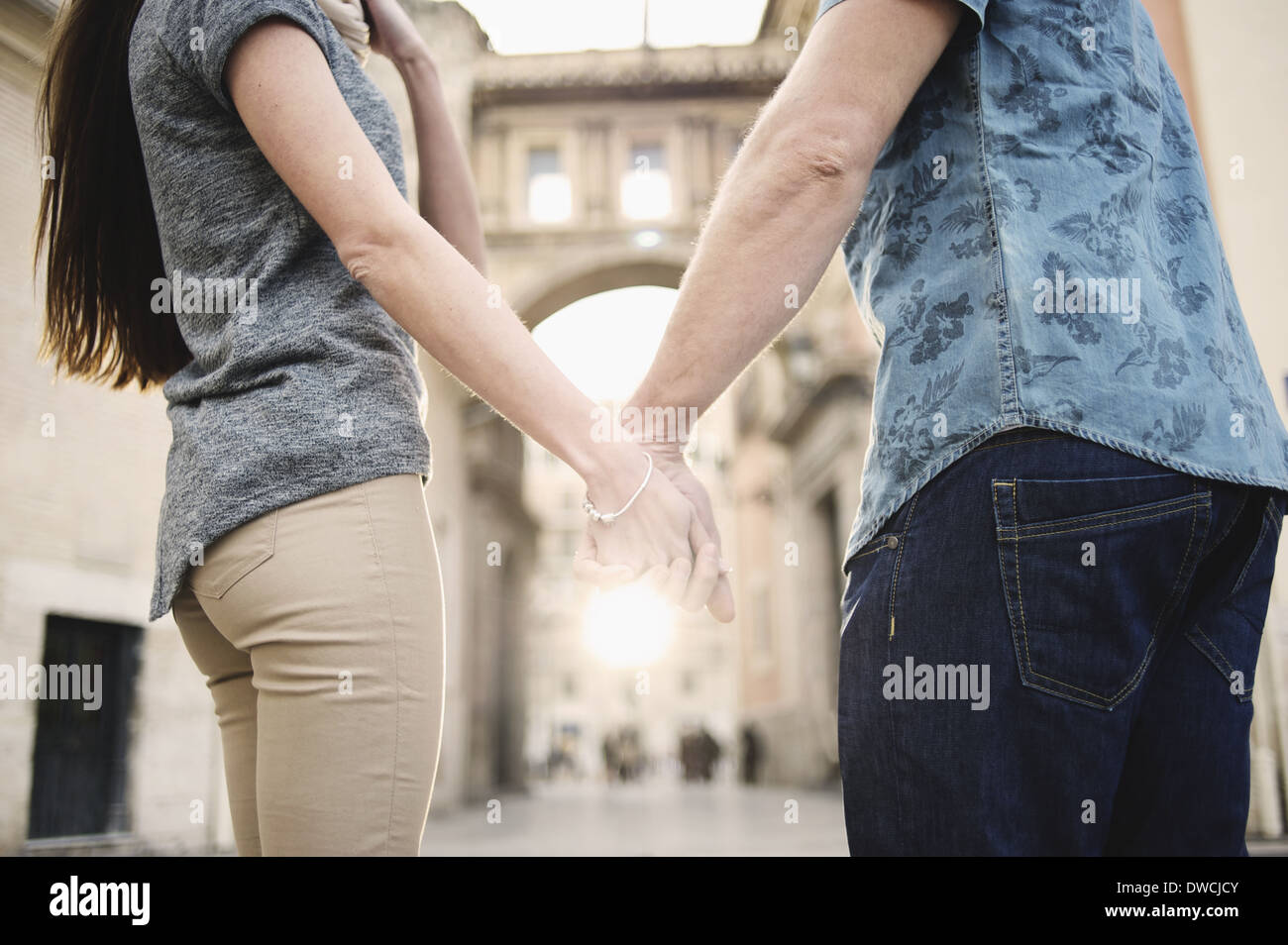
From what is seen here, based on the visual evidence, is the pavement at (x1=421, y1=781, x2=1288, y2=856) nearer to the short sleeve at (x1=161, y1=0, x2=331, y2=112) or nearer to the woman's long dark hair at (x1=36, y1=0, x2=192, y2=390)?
the woman's long dark hair at (x1=36, y1=0, x2=192, y2=390)

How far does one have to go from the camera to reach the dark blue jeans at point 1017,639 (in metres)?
1.07

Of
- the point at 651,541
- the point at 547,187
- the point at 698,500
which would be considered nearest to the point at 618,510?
the point at 651,541

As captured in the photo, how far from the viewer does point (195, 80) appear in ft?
4.15

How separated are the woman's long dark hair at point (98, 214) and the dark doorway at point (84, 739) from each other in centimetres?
544

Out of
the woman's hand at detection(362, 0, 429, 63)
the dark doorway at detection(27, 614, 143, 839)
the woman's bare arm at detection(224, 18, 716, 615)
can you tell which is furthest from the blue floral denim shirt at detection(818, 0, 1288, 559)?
the dark doorway at detection(27, 614, 143, 839)

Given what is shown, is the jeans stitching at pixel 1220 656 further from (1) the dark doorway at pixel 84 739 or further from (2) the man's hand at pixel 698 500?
(1) the dark doorway at pixel 84 739

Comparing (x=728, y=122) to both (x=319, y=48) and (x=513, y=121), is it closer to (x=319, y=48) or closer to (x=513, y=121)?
(x=513, y=121)

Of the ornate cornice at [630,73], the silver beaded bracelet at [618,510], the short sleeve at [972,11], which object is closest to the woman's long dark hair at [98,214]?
the silver beaded bracelet at [618,510]

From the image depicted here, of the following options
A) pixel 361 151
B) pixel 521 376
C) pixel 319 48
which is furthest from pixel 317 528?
pixel 319 48

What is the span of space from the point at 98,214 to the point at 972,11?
1195 millimetres

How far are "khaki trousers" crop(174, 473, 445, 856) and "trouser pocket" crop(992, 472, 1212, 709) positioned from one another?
66 centimetres
